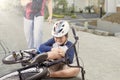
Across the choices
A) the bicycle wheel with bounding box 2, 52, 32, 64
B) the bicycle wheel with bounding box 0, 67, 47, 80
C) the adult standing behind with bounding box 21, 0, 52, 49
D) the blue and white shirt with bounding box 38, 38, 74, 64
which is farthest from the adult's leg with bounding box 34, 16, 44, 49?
the bicycle wheel with bounding box 0, 67, 47, 80

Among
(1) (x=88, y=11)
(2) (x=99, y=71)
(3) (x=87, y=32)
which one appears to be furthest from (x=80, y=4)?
(2) (x=99, y=71)

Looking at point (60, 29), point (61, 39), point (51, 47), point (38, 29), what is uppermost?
point (60, 29)

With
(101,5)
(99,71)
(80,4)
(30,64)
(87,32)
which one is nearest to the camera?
(30,64)

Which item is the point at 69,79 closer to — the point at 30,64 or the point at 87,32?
the point at 30,64

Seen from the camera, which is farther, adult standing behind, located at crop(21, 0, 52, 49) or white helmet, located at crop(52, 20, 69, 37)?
adult standing behind, located at crop(21, 0, 52, 49)

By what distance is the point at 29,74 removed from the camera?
3303 millimetres

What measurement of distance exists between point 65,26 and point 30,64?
1050 mm

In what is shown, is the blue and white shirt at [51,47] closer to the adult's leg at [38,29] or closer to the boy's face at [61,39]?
the boy's face at [61,39]

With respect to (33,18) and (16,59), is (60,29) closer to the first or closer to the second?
(16,59)

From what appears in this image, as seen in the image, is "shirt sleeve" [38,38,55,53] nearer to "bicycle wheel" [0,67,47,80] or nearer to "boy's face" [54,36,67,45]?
"boy's face" [54,36,67,45]

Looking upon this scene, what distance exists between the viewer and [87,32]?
→ 57.6 ft

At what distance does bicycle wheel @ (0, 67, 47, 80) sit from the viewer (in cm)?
322

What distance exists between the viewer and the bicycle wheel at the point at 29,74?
3216 mm

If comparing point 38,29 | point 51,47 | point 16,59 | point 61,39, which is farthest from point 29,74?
point 38,29
